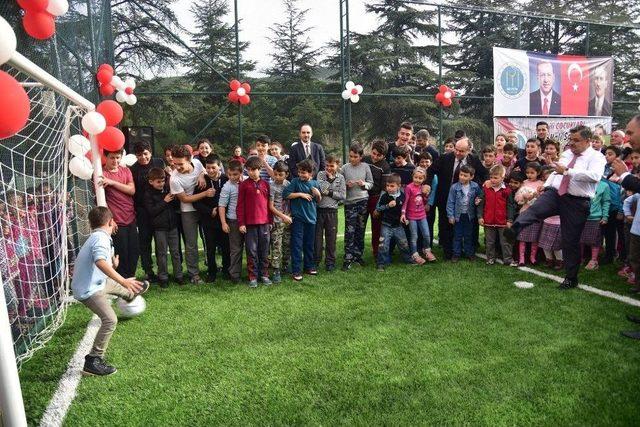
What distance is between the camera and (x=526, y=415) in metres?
2.72

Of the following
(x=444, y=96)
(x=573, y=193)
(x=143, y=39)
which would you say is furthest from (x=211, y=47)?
(x=573, y=193)

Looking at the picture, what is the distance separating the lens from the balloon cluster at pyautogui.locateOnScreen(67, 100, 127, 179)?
14.3 feet

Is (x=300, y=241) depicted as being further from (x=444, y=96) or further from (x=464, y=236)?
(x=444, y=96)

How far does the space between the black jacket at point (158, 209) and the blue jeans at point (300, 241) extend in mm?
1492

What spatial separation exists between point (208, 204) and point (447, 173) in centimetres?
334

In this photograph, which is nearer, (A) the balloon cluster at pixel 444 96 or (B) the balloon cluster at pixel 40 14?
(B) the balloon cluster at pixel 40 14

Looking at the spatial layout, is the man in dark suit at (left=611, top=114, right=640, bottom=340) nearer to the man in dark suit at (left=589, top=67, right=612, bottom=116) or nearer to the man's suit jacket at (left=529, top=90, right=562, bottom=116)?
the man's suit jacket at (left=529, top=90, right=562, bottom=116)

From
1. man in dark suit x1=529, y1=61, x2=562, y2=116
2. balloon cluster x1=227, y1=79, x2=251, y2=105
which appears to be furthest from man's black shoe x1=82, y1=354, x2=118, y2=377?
man in dark suit x1=529, y1=61, x2=562, y2=116

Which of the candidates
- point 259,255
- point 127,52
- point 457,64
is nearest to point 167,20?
point 127,52

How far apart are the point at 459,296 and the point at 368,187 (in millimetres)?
1883

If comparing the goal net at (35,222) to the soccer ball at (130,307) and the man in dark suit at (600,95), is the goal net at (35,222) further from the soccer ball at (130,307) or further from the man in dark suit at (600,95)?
the man in dark suit at (600,95)

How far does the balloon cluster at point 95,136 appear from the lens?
436cm

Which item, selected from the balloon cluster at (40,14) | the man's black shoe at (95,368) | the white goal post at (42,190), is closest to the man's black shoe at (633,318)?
the man's black shoe at (95,368)

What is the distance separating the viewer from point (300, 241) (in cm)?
590
